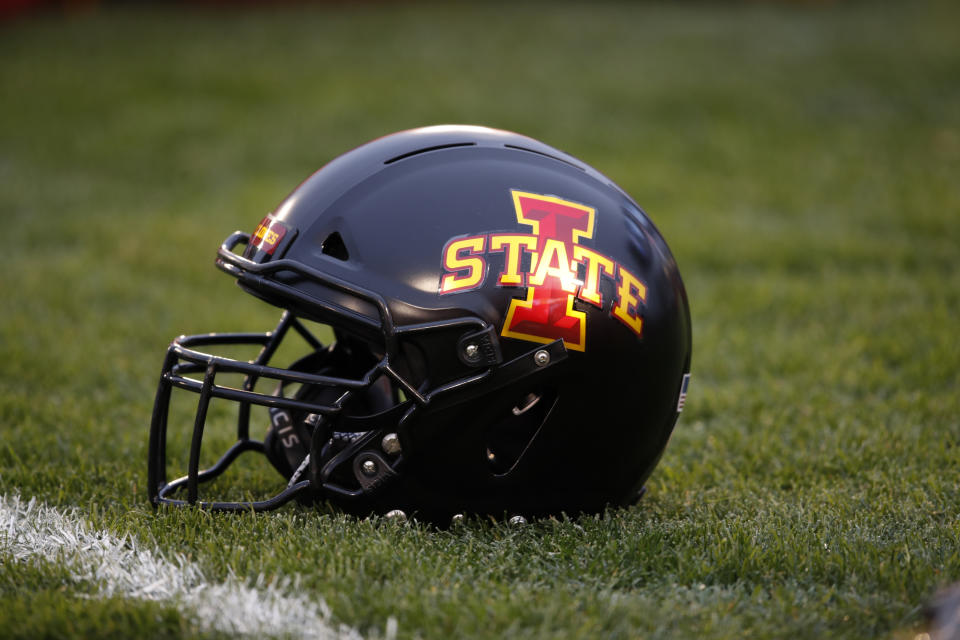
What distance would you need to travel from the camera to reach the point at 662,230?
5832 millimetres

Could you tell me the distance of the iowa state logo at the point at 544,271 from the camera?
7.26 ft

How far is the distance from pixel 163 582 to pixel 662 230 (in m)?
4.34

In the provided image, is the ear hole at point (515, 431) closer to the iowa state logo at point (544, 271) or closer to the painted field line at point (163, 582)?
the iowa state logo at point (544, 271)

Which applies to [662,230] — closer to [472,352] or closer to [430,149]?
[430,149]

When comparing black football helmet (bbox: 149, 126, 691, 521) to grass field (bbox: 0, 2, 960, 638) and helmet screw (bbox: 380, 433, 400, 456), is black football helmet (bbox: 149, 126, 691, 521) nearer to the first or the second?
helmet screw (bbox: 380, 433, 400, 456)

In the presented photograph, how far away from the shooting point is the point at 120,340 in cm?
421

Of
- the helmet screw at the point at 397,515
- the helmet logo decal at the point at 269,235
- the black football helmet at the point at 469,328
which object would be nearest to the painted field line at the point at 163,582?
the black football helmet at the point at 469,328

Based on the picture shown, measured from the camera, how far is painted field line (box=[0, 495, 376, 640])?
1935mm

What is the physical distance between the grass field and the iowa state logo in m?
0.56

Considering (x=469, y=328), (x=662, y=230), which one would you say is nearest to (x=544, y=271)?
(x=469, y=328)

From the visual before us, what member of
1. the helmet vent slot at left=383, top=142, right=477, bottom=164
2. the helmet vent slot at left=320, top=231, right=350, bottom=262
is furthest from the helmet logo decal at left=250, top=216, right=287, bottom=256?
the helmet vent slot at left=383, top=142, right=477, bottom=164

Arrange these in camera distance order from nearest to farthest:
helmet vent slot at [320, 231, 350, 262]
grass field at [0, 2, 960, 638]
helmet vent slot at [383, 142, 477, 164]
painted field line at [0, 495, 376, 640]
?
1. painted field line at [0, 495, 376, 640]
2. grass field at [0, 2, 960, 638]
3. helmet vent slot at [320, 231, 350, 262]
4. helmet vent slot at [383, 142, 477, 164]

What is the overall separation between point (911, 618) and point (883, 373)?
6.49ft

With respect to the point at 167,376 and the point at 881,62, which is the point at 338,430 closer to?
the point at 167,376
